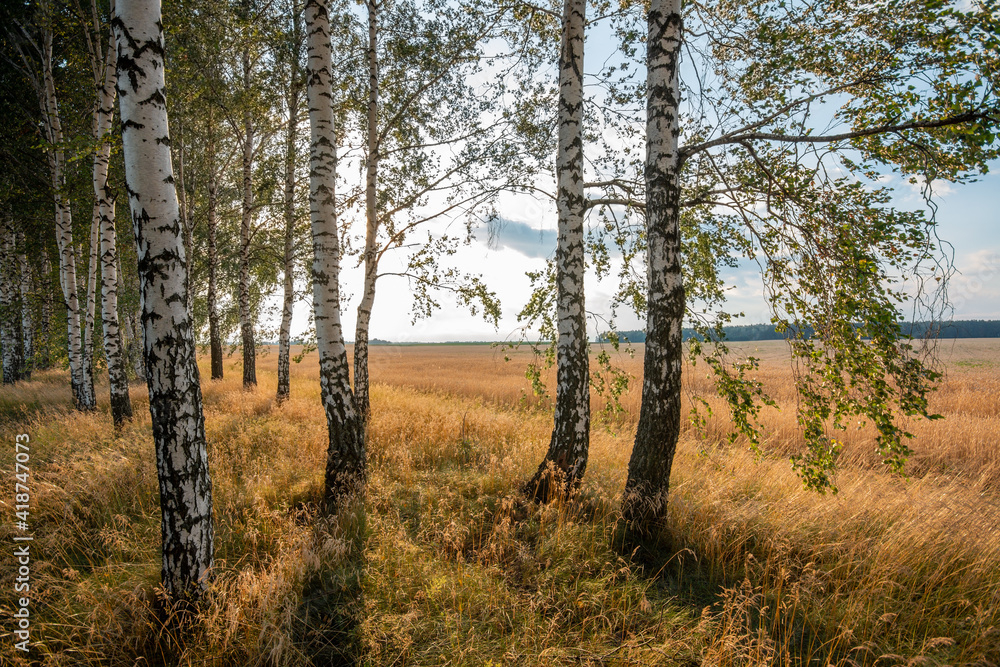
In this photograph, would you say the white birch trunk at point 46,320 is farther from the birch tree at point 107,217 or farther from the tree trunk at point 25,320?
the birch tree at point 107,217

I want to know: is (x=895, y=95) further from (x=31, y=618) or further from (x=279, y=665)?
(x=31, y=618)

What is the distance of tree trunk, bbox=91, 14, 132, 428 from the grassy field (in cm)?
150

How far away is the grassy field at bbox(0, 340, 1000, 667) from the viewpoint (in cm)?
283

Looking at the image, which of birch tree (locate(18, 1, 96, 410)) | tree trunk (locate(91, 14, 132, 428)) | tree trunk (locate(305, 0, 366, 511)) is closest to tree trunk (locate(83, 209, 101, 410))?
birch tree (locate(18, 1, 96, 410))

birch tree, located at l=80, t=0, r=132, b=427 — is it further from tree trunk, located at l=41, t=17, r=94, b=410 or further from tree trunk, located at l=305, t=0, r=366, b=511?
tree trunk, located at l=305, t=0, r=366, b=511

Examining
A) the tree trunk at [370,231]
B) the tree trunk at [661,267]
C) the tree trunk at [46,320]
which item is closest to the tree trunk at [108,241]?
the tree trunk at [370,231]

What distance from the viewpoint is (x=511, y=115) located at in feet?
24.6

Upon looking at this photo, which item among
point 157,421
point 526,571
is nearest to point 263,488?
point 157,421

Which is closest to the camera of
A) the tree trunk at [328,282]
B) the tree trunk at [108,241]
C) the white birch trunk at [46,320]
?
the tree trunk at [328,282]

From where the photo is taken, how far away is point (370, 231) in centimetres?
880

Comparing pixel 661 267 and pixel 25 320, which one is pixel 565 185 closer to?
pixel 661 267

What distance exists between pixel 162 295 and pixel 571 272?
13.2ft

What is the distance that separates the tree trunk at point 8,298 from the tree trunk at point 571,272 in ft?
46.1

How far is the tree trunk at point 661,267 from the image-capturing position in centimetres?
424
